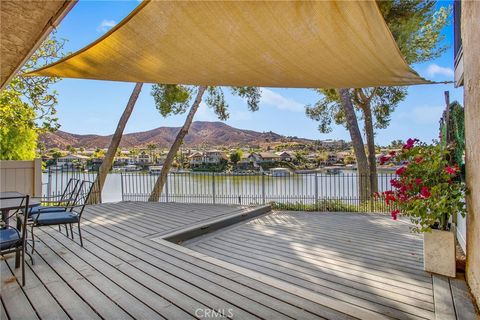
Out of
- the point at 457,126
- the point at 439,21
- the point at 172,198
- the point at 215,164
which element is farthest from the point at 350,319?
the point at 215,164

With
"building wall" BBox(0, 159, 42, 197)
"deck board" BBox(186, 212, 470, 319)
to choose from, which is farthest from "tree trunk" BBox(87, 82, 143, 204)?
"deck board" BBox(186, 212, 470, 319)

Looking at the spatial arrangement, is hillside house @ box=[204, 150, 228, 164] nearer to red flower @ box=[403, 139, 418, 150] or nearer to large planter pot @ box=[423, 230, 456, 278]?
red flower @ box=[403, 139, 418, 150]

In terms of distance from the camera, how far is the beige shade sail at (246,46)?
207cm

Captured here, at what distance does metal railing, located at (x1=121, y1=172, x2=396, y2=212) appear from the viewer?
28.3 ft

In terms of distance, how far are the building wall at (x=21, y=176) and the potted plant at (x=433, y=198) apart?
678 centimetres

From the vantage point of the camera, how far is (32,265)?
3.01 m

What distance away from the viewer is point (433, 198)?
2.85 meters

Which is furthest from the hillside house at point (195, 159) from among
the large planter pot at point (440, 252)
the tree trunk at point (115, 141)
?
the large planter pot at point (440, 252)

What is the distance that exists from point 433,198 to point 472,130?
732mm

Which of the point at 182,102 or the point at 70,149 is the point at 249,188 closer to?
the point at 182,102

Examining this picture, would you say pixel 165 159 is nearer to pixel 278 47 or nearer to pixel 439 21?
pixel 278 47

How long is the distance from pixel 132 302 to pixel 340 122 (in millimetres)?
10932

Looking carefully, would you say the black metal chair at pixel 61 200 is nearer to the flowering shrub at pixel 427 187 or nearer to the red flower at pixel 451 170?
the flowering shrub at pixel 427 187

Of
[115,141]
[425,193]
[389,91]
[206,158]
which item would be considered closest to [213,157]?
[206,158]
